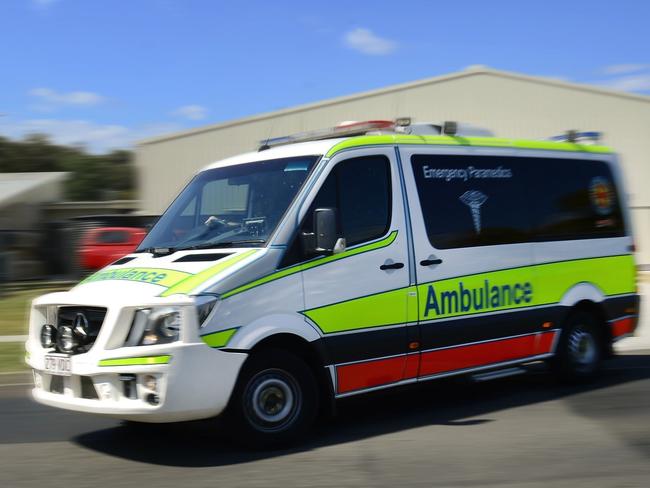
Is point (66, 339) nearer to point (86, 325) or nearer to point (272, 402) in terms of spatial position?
point (86, 325)

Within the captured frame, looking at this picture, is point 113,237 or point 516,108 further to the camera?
point 516,108

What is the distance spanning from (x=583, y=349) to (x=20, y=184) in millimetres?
22433

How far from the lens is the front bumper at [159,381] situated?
5414 millimetres

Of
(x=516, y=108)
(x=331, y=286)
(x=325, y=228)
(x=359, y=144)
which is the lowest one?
(x=331, y=286)

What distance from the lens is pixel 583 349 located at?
8.42 metres

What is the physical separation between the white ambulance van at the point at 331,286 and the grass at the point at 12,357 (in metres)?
4.25

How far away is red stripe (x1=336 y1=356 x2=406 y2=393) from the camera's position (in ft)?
20.8

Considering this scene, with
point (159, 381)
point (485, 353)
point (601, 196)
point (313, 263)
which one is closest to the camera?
point (159, 381)

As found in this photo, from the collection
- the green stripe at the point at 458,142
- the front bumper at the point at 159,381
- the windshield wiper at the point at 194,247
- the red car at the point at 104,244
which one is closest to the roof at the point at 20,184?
the red car at the point at 104,244

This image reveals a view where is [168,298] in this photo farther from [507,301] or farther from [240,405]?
[507,301]

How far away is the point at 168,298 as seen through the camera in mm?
5512

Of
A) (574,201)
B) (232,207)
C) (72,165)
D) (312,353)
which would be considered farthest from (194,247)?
(72,165)

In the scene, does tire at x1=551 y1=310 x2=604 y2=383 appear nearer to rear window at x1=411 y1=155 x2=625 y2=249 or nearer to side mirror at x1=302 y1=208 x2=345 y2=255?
rear window at x1=411 y1=155 x2=625 y2=249

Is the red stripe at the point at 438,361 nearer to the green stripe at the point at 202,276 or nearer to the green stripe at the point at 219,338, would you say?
the green stripe at the point at 219,338
